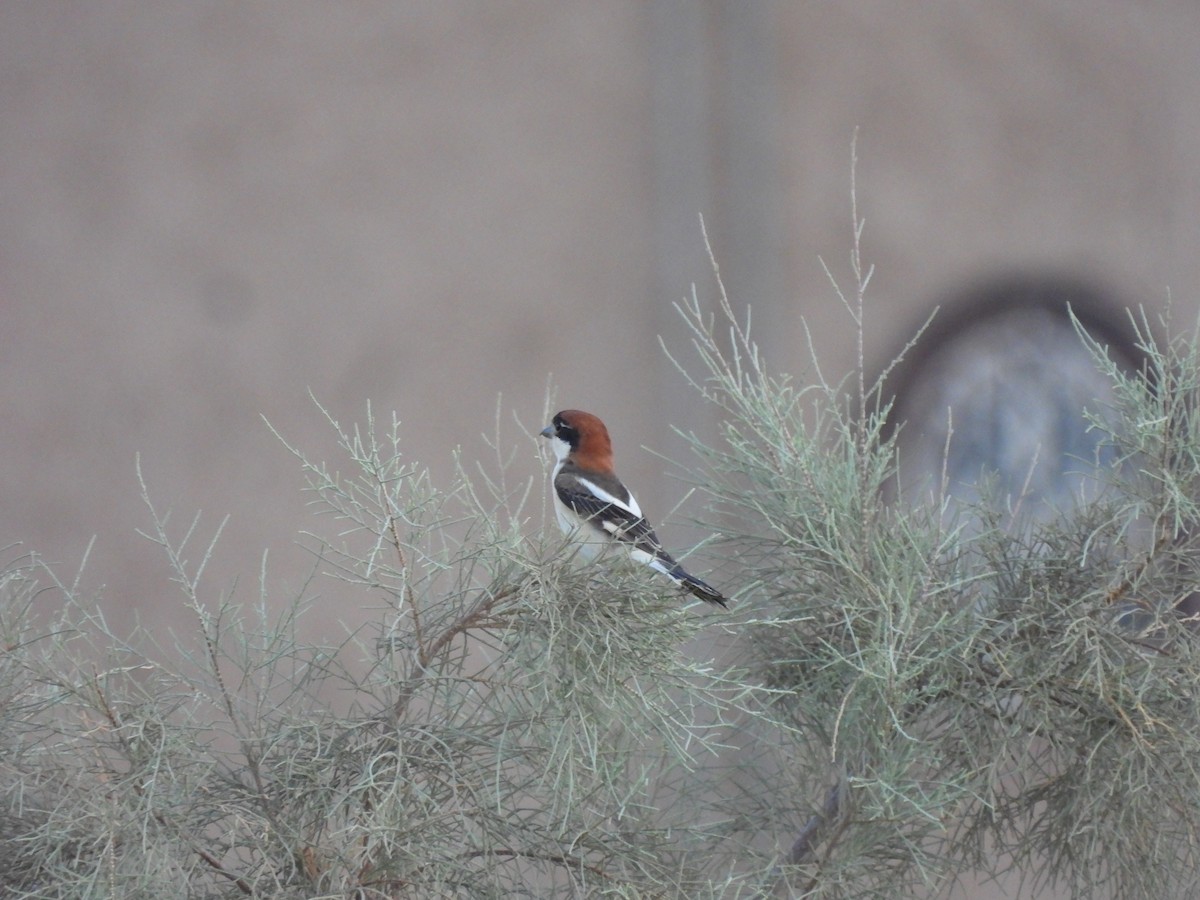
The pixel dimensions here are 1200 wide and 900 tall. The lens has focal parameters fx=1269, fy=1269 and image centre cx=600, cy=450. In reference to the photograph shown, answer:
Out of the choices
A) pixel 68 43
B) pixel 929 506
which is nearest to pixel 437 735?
pixel 929 506

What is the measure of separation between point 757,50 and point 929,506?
1.42 metres

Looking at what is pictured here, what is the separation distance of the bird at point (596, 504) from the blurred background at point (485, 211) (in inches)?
28.2

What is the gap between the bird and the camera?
86 cm

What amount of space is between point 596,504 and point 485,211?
1.12 m

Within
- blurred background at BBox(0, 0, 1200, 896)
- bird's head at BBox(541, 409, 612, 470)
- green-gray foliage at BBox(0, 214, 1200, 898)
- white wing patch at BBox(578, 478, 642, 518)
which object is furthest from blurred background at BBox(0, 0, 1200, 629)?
green-gray foliage at BBox(0, 214, 1200, 898)

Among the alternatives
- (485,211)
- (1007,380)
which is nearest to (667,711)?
(485,211)

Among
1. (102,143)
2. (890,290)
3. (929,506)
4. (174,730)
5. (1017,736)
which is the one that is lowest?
(890,290)

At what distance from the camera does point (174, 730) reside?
741mm

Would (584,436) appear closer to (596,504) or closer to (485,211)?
(596,504)

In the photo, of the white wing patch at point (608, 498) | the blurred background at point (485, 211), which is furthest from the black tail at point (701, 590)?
the blurred background at point (485, 211)

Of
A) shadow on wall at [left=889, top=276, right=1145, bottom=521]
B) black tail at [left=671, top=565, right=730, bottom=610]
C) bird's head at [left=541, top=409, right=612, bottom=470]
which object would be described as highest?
black tail at [left=671, top=565, right=730, bottom=610]

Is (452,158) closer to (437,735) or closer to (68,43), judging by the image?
(68,43)

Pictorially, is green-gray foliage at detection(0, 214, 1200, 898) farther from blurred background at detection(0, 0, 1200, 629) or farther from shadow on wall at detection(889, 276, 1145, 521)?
shadow on wall at detection(889, 276, 1145, 521)

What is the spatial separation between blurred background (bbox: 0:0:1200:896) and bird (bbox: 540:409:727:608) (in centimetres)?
72
